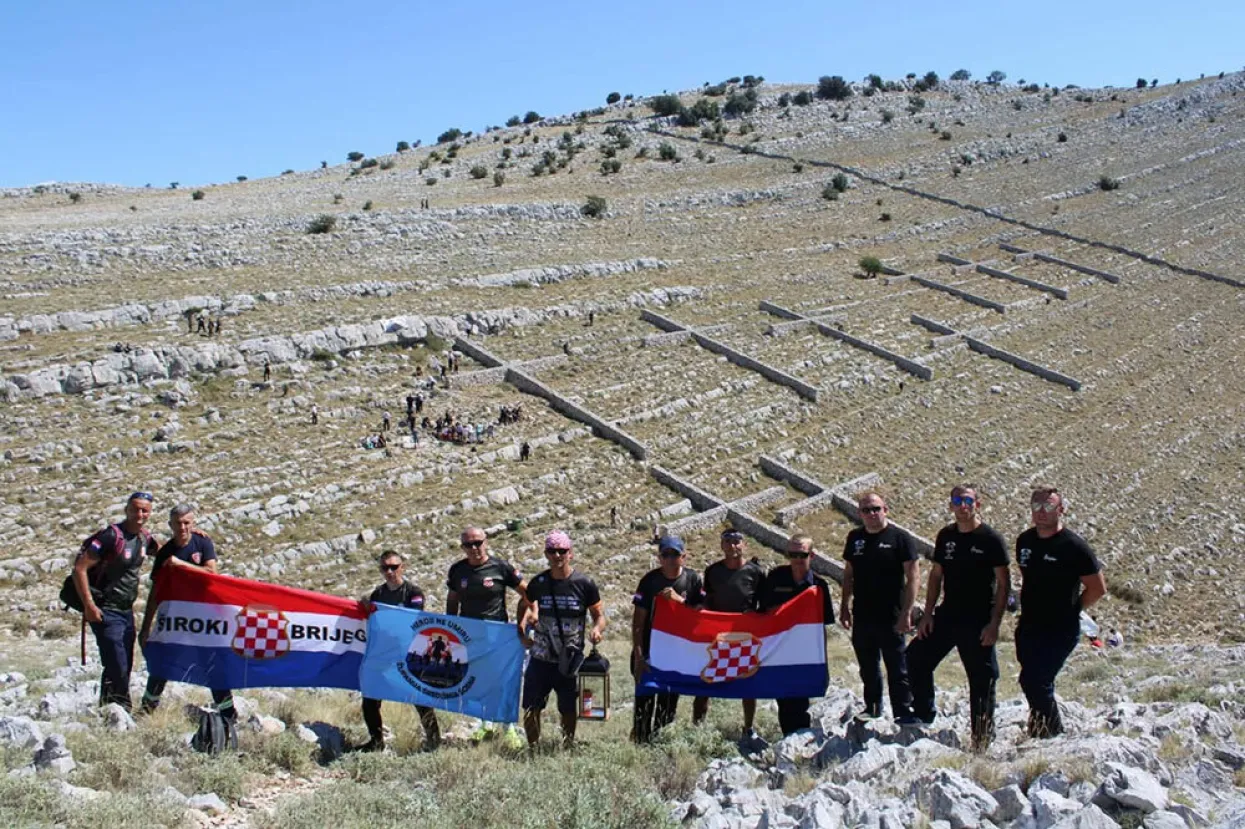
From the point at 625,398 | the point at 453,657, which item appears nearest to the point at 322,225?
the point at 625,398

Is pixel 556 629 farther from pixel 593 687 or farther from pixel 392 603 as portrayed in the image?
pixel 392 603

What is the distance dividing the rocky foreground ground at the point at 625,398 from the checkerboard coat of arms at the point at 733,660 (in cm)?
53

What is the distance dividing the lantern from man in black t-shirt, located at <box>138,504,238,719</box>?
276 centimetres

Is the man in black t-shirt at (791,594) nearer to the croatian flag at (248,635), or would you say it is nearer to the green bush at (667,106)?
the croatian flag at (248,635)

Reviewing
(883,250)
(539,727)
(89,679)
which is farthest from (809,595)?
(883,250)

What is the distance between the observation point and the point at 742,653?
8.15 m

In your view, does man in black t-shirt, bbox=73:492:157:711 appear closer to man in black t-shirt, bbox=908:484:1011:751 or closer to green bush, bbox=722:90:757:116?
man in black t-shirt, bbox=908:484:1011:751

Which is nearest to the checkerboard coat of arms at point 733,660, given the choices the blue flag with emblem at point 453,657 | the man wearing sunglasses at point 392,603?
the blue flag with emblem at point 453,657

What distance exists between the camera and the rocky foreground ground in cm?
1072

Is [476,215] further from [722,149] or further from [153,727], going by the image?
[153,727]

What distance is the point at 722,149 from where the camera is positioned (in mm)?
72750

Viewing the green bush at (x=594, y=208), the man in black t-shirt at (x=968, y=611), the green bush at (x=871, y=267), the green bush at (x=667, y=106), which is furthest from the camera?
the green bush at (x=667, y=106)

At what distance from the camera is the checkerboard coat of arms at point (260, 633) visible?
808 centimetres

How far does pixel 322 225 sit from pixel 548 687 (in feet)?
113
